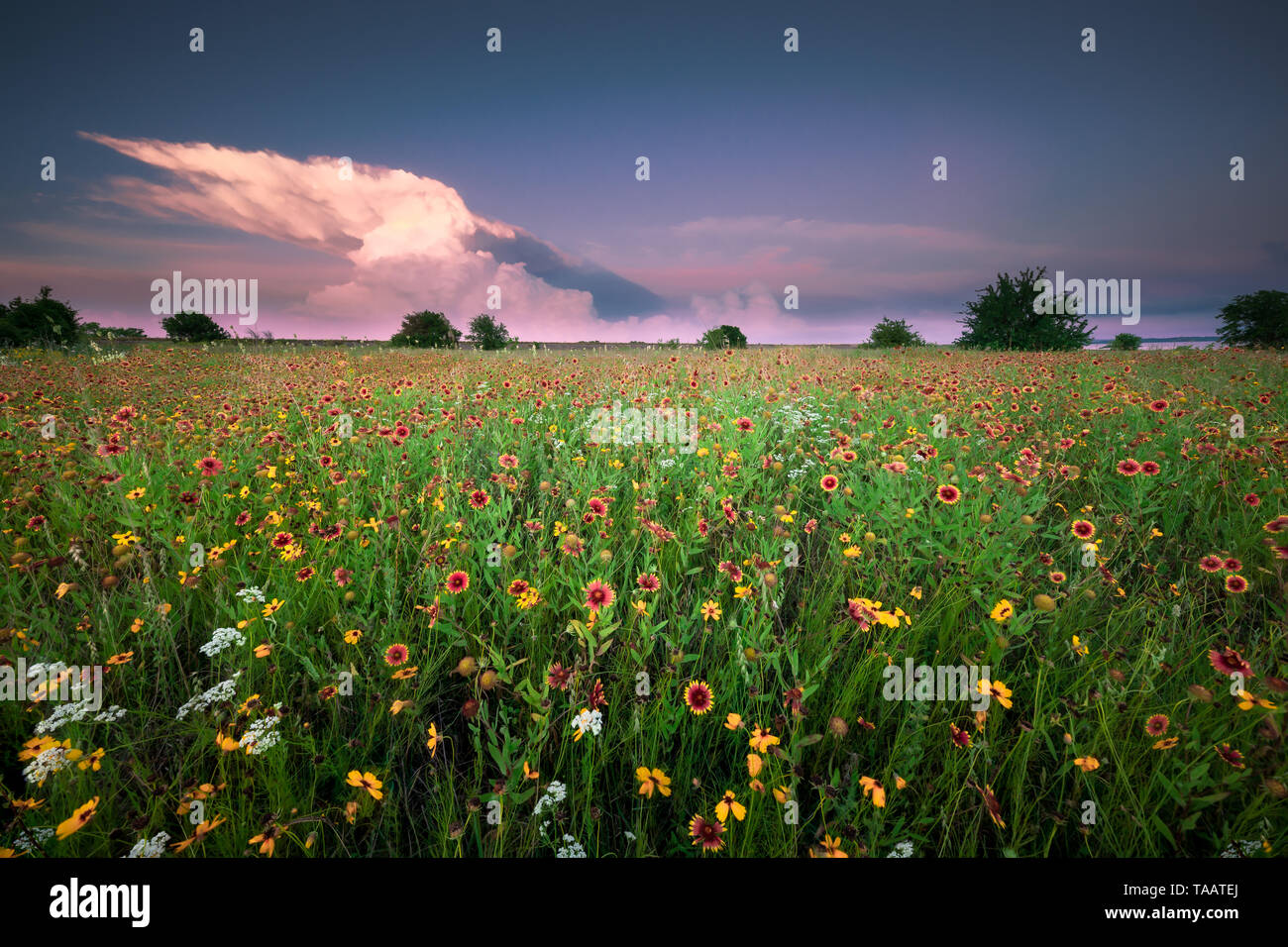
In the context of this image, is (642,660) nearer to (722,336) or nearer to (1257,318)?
(722,336)

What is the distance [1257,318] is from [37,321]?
2401 inches

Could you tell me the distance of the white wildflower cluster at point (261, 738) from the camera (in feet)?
4.57

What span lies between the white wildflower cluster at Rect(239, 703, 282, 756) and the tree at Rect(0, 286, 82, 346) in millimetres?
25708

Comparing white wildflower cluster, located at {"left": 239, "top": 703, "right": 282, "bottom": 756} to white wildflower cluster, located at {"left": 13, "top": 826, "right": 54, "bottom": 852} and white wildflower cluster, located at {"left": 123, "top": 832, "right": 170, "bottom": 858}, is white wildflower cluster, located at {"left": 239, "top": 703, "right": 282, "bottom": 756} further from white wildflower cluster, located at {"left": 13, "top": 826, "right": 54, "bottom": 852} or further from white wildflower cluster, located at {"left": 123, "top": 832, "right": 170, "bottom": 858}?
white wildflower cluster, located at {"left": 13, "top": 826, "right": 54, "bottom": 852}

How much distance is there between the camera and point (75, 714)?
1.47 m

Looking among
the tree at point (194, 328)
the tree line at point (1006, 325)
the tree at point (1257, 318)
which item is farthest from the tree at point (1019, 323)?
the tree at point (194, 328)

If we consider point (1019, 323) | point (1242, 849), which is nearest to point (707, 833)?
point (1242, 849)

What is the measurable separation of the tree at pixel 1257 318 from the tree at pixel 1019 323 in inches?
253

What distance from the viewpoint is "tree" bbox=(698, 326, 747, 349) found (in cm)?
1959

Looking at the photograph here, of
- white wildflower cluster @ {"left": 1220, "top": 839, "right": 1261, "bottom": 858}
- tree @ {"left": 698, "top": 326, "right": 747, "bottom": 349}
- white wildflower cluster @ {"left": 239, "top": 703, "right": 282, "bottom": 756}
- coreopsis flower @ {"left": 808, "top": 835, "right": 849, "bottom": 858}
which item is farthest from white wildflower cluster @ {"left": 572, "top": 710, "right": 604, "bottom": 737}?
tree @ {"left": 698, "top": 326, "right": 747, "bottom": 349}
